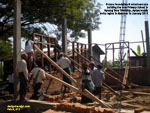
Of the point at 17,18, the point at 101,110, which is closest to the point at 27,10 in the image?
the point at 17,18

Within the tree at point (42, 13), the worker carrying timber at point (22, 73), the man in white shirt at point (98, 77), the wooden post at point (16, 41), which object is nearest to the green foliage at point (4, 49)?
the tree at point (42, 13)

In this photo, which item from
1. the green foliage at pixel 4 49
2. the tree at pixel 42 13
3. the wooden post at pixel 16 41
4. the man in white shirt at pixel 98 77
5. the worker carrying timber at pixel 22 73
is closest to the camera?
the worker carrying timber at pixel 22 73

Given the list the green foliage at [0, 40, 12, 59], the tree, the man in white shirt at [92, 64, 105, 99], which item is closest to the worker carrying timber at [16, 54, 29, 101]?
the man in white shirt at [92, 64, 105, 99]

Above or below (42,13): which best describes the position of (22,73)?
below

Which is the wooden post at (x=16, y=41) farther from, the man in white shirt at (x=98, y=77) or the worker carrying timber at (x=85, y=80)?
the man in white shirt at (x=98, y=77)

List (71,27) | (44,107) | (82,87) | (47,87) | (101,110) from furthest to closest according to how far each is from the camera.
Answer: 1. (71,27)
2. (47,87)
3. (82,87)
4. (44,107)
5. (101,110)

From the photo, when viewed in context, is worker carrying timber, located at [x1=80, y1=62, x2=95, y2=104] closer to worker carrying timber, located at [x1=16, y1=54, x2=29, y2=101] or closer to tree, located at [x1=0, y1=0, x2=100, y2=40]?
worker carrying timber, located at [x1=16, y1=54, x2=29, y2=101]

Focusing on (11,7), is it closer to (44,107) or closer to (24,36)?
(24,36)

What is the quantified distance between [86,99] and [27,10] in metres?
8.48

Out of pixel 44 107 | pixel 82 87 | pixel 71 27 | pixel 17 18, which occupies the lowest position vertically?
pixel 44 107

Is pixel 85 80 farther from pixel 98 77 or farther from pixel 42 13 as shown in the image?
pixel 42 13

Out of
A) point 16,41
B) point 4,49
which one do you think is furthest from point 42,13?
point 4,49

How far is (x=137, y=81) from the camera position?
12.1 metres

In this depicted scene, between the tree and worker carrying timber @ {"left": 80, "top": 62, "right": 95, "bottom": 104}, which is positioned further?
the tree
